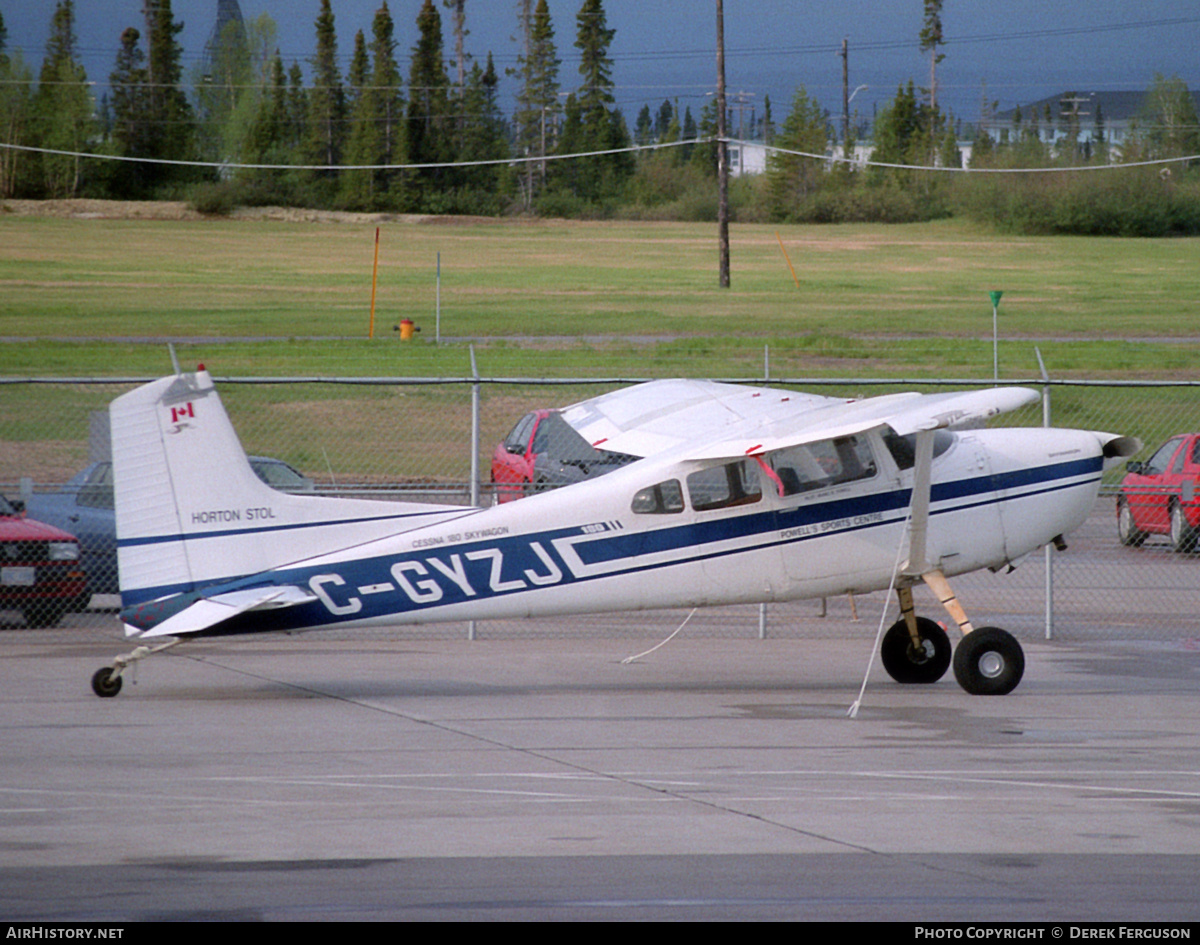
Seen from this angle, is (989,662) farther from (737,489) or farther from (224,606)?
(224,606)

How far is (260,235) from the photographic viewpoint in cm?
6844

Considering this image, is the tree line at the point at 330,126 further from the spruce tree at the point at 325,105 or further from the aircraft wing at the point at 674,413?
the aircraft wing at the point at 674,413

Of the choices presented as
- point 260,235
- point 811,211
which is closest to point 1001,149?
point 811,211

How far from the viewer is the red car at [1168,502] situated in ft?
56.6

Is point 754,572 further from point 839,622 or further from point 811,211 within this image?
point 811,211

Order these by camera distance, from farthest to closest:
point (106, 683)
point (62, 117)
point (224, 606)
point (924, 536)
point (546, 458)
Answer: point (62, 117) < point (546, 458) < point (924, 536) < point (106, 683) < point (224, 606)

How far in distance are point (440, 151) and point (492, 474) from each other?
6220 cm

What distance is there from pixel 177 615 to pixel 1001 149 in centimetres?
8821

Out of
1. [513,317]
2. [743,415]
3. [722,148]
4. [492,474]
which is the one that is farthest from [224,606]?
[722,148]

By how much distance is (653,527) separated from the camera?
34.7ft

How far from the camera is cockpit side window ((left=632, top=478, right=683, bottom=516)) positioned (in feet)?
34.7

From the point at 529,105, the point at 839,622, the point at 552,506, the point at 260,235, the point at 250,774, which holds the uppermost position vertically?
the point at 529,105

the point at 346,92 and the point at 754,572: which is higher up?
the point at 346,92

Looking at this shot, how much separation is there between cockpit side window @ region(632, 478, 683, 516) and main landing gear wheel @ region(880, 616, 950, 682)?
7.24 feet
